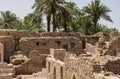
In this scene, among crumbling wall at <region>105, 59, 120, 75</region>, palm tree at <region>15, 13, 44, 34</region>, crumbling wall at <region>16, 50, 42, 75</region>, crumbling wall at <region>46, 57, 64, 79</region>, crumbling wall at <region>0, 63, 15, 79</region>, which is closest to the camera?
crumbling wall at <region>105, 59, 120, 75</region>

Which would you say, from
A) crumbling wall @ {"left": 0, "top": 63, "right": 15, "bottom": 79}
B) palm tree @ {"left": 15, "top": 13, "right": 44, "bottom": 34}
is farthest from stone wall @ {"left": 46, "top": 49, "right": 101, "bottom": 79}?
palm tree @ {"left": 15, "top": 13, "right": 44, "bottom": 34}

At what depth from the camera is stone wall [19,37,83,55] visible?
32312mm

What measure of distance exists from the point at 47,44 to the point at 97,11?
34.8 feet

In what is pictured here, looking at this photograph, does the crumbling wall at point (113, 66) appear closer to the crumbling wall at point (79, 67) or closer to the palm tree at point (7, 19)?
the crumbling wall at point (79, 67)

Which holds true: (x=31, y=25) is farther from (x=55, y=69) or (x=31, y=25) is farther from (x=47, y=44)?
(x=55, y=69)

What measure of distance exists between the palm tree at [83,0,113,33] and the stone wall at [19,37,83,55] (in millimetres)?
Result: 8436

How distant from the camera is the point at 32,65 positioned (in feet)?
94.3

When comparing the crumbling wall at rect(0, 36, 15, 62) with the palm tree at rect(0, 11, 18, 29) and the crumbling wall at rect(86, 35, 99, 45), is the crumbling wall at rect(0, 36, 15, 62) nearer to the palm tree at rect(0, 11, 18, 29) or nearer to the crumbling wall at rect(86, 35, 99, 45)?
the crumbling wall at rect(86, 35, 99, 45)

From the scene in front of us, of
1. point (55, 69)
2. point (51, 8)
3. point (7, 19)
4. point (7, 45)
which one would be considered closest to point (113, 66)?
point (55, 69)

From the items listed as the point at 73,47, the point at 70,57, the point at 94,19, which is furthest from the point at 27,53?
the point at 70,57

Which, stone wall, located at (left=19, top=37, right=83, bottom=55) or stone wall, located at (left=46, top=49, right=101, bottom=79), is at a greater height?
stone wall, located at (left=19, top=37, right=83, bottom=55)

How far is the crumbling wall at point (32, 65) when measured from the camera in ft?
93.6

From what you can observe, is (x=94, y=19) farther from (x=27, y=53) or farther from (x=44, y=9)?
(x=27, y=53)

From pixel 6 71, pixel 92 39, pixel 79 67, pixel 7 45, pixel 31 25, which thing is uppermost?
pixel 31 25
